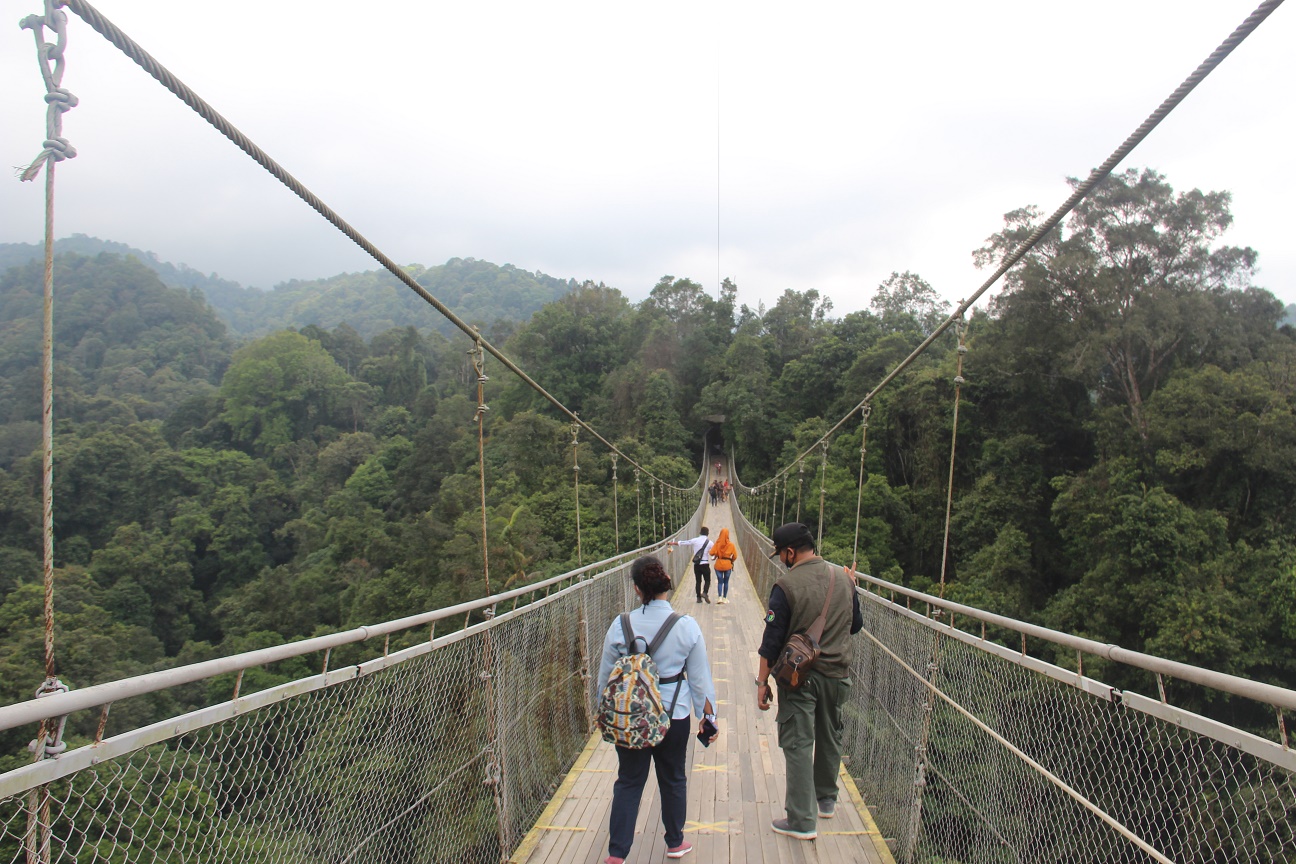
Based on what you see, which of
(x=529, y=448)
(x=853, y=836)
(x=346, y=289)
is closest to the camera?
(x=853, y=836)

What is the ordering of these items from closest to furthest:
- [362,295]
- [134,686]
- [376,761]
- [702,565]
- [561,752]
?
[134,686] < [376,761] < [561,752] < [702,565] < [362,295]

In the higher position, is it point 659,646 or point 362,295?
point 362,295

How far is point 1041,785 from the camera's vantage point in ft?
5.95

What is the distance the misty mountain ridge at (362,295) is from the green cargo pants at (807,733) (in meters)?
81.8

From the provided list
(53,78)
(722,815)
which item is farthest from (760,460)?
(53,78)

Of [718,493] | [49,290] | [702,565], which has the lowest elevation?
[718,493]

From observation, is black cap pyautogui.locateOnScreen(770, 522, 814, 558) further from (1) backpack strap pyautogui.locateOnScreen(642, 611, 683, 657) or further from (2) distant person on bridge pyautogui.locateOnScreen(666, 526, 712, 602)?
(2) distant person on bridge pyautogui.locateOnScreen(666, 526, 712, 602)

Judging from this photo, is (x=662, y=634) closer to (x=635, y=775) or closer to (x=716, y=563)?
(x=635, y=775)

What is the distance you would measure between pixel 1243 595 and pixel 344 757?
13343 millimetres

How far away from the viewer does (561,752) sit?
10.5ft

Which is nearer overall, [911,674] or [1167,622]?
[911,674]

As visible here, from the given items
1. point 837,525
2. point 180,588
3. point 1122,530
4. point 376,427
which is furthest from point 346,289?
point 1122,530

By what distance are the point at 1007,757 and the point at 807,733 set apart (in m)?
0.60

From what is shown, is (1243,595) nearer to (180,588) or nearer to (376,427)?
(180,588)
